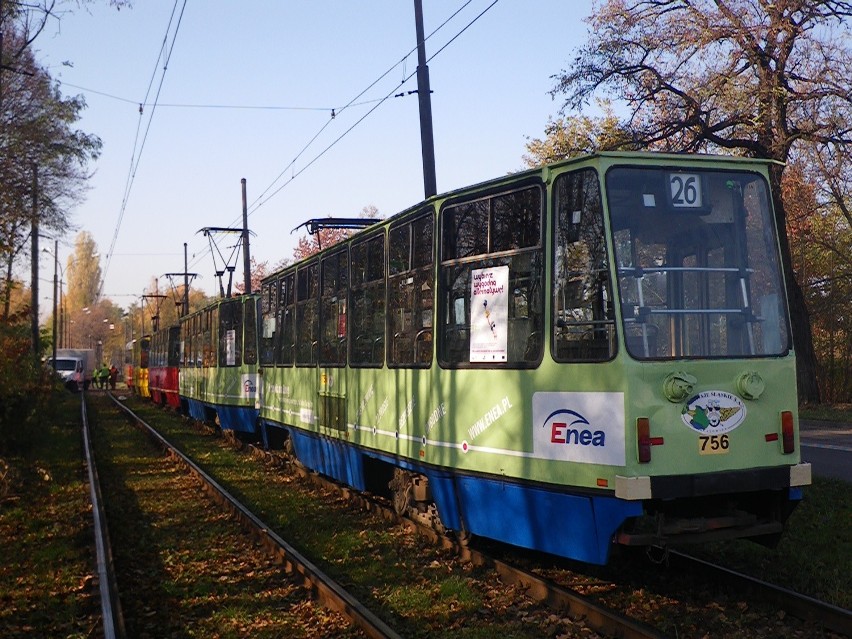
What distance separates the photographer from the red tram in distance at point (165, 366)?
29.7 m

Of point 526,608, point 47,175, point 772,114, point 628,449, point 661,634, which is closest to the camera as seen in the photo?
point 661,634

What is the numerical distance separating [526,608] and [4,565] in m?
4.88

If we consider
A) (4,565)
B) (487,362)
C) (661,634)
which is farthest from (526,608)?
(4,565)

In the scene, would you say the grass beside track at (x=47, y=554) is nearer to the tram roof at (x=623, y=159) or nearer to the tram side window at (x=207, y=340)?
the tram roof at (x=623, y=159)

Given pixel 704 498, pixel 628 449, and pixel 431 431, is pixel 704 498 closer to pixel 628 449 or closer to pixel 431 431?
pixel 628 449

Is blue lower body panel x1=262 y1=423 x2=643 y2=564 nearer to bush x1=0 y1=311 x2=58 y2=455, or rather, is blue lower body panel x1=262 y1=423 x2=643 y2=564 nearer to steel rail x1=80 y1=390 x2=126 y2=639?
steel rail x1=80 y1=390 x2=126 y2=639

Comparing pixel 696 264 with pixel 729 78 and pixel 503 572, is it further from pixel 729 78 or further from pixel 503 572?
pixel 729 78

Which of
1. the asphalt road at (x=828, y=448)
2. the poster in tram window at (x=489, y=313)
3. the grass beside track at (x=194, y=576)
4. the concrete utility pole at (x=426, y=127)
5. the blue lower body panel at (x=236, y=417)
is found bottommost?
the grass beside track at (x=194, y=576)

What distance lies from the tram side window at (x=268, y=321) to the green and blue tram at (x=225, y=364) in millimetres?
937

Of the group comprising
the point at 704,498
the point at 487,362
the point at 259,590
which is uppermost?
the point at 487,362

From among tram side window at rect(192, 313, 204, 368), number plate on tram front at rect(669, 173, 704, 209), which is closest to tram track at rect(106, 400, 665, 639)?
number plate on tram front at rect(669, 173, 704, 209)

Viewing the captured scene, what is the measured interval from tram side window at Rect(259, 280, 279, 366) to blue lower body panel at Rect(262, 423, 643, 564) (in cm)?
637

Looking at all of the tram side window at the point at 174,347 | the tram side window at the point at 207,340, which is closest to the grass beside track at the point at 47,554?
the tram side window at the point at 207,340

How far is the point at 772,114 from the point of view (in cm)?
2267
